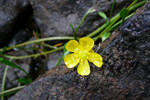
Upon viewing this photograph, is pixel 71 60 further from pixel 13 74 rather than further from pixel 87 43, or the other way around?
pixel 13 74

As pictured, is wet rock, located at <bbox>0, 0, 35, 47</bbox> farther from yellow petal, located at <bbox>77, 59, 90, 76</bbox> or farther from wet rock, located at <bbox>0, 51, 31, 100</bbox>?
yellow petal, located at <bbox>77, 59, 90, 76</bbox>

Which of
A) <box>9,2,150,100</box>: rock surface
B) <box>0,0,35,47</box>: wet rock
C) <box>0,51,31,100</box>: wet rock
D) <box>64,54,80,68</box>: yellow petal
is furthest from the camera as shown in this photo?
<box>0,0,35,47</box>: wet rock

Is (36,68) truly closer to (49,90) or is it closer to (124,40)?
(49,90)

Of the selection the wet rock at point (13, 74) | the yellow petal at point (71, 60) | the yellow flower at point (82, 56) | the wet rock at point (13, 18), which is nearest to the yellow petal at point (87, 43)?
the yellow flower at point (82, 56)

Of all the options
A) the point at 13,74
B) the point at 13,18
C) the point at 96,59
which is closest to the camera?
→ the point at 96,59

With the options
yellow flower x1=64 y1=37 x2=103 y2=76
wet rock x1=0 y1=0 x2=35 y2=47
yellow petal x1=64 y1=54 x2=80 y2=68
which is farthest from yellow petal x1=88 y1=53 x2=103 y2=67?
wet rock x1=0 y1=0 x2=35 y2=47

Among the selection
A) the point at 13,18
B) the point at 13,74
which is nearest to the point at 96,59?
the point at 13,74

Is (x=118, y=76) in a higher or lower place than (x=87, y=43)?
lower
